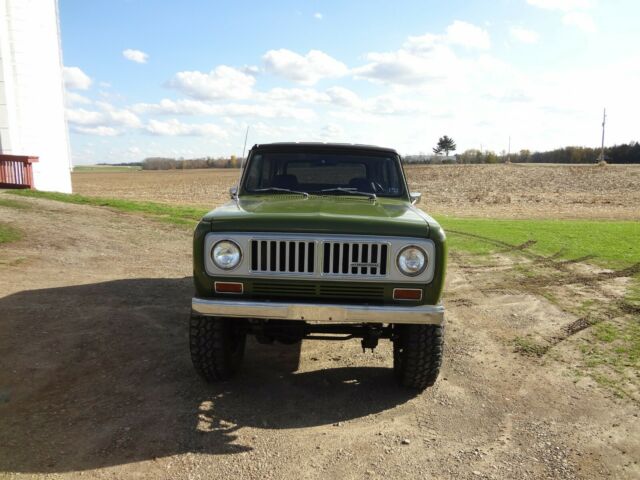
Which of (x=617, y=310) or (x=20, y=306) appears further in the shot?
(x=617, y=310)

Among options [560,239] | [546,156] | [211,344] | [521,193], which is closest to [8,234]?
[211,344]

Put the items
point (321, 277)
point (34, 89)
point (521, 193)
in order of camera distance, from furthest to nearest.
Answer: point (521, 193), point (34, 89), point (321, 277)

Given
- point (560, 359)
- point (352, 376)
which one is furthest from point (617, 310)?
point (352, 376)

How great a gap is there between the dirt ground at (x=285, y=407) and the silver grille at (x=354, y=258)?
103 cm

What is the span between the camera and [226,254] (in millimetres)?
3412

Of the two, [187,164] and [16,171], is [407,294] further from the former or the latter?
[187,164]

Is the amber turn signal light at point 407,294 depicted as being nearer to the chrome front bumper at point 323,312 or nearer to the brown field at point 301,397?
the chrome front bumper at point 323,312

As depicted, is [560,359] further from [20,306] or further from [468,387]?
[20,306]

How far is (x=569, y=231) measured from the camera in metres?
11.8

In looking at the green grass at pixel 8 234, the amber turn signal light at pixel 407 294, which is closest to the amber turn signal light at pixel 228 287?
the amber turn signal light at pixel 407 294

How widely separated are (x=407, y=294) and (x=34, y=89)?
18.8 meters

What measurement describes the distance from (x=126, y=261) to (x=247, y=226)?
546 centimetres

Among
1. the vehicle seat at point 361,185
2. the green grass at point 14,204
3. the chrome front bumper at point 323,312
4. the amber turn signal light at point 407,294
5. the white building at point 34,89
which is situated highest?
the white building at point 34,89

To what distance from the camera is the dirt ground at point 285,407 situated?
2.90 meters
